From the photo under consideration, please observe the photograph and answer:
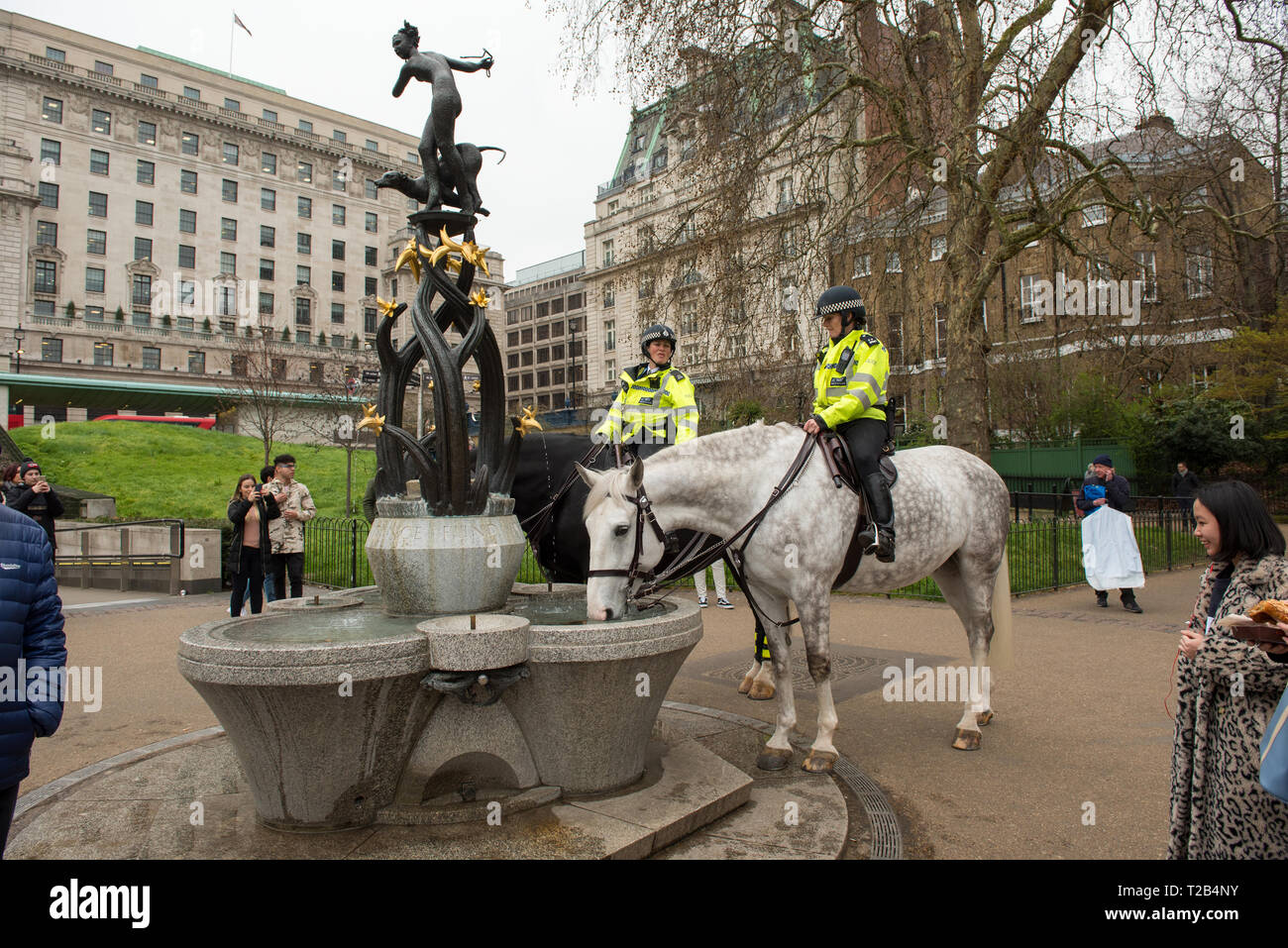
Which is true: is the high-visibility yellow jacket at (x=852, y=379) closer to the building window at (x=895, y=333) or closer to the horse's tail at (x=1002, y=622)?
the horse's tail at (x=1002, y=622)

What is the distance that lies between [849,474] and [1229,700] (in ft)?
9.21

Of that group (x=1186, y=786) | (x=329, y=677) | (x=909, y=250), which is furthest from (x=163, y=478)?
(x=1186, y=786)

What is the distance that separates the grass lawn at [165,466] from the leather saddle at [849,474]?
21878mm

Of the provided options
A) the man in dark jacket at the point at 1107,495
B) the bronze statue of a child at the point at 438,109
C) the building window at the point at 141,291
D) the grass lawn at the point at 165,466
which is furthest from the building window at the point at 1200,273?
the building window at the point at 141,291

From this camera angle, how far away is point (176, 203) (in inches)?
2542

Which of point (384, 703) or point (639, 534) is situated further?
point (639, 534)

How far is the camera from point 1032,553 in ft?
47.3

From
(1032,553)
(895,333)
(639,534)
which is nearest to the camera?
(639,534)

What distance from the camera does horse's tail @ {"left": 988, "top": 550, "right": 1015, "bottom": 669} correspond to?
6.50 metres

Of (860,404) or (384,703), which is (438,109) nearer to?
(860,404)

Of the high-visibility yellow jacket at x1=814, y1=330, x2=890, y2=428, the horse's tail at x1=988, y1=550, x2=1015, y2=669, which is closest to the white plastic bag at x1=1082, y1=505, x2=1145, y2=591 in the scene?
the horse's tail at x1=988, y1=550, x2=1015, y2=669

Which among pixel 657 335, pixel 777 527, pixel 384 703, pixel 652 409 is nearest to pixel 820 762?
pixel 777 527

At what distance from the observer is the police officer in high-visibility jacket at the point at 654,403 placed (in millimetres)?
6945
